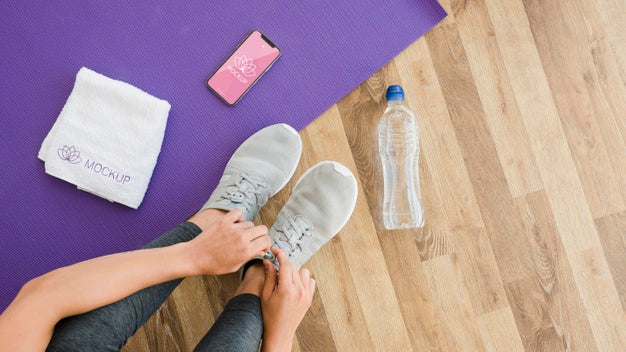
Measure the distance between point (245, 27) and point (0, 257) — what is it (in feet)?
2.32

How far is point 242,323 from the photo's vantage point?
77 centimetres

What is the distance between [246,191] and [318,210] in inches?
6.1

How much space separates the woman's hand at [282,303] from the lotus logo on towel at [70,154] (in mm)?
449

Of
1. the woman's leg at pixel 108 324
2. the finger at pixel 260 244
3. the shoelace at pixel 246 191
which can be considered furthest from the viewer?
the shoelace at pixel 246 191

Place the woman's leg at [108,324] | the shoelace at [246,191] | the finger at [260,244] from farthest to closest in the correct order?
the shoelace at [246,191], the finger at [260,244], the woman's leg at [108,324]

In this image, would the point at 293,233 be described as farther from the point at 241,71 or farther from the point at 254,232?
the point at 241,71

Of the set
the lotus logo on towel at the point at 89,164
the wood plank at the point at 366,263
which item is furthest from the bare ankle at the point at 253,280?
the lotus logo on towel at the point at 89,164

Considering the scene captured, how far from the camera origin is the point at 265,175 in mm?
987

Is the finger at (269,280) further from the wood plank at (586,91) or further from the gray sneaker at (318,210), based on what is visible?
the wood plank at (586,91)

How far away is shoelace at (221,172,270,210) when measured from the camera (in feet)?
3.09

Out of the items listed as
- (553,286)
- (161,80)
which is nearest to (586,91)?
(553,286)

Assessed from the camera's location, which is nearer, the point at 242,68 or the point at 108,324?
the point at 108,324

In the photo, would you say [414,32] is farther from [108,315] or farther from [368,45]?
[108,315]

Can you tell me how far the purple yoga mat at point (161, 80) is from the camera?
3.26 feet
